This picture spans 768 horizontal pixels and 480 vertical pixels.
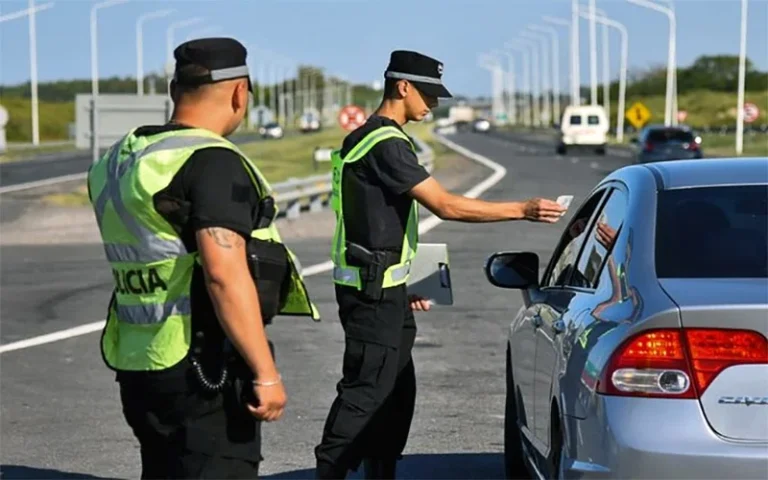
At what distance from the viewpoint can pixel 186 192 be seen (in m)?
4.54

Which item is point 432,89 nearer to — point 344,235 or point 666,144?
point 344,235

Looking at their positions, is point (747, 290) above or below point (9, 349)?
above

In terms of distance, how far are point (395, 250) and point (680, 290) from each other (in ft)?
6.11

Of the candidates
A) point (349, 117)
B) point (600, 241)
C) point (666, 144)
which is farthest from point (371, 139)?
point (666, 144)

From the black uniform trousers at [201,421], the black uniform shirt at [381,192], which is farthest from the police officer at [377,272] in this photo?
the black uniform trousers at [201,421]

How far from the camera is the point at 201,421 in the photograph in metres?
4.62

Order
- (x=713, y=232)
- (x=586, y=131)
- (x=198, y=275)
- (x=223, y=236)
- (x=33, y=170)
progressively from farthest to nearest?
(x=586, y=131)
(x=33, y=170)
(x=713, y=232)
(x=198, y=275)
(x=223, y=236)

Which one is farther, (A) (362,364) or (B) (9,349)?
(B) (9,349)

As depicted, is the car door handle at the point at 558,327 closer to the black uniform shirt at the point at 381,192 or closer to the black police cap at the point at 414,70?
the black uniform shirt at the point at 381,192

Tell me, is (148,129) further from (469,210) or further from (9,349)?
(9,349)

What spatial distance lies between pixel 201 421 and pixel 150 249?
513 mm

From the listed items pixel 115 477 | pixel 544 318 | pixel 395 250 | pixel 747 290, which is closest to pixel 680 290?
pixel 747 290

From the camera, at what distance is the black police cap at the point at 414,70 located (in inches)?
271

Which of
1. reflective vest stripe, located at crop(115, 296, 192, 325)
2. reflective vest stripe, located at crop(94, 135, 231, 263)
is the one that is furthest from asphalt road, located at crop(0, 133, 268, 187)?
reflective vest stripe, located at crop(115, 296, 192, 325)
